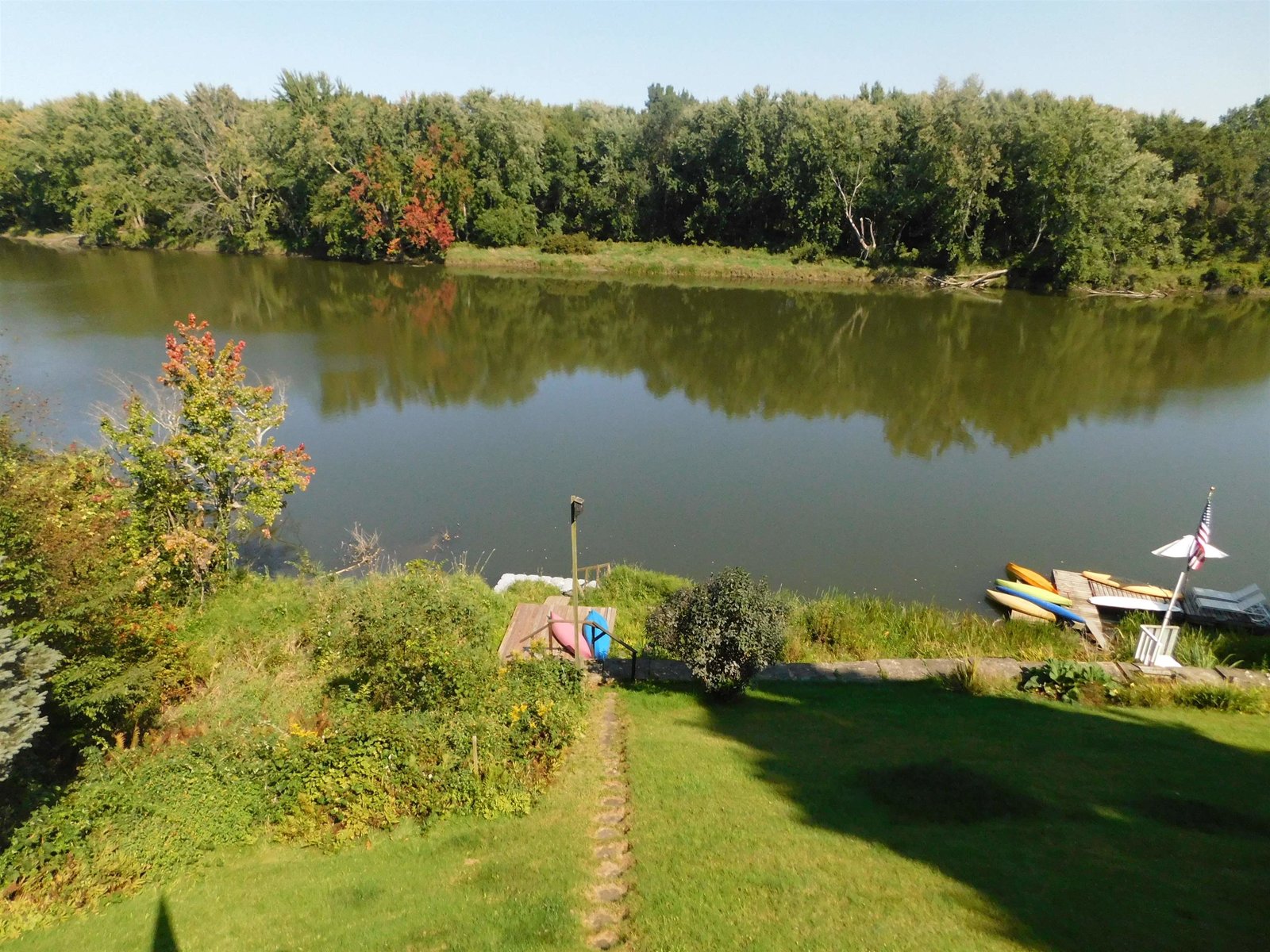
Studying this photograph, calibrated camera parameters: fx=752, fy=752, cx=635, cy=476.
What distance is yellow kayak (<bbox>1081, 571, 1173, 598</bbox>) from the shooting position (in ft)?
51.7

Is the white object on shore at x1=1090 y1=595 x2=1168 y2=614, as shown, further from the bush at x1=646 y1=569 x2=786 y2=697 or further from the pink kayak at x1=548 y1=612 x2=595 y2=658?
the pink kayak at x1=548 y1=612 x2=595 y2=658

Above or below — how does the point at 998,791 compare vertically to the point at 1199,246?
below

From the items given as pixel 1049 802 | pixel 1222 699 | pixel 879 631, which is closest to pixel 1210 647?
pixel 1222 699

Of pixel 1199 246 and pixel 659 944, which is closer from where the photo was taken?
pixel 659 944

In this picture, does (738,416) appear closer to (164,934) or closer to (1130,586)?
(1130,586)

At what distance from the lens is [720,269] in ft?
174

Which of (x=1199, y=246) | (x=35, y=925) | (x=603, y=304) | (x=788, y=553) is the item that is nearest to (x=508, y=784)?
(x=35, y=925)

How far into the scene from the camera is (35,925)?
22.5 ft

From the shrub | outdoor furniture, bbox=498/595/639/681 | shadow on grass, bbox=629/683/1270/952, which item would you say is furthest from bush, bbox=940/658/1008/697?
outdoor furniture, bbox=498/595/639/681

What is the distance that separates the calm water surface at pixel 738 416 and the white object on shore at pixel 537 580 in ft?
3.28

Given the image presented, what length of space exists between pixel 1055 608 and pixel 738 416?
44.2 feet

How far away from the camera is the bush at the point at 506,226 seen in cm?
5466

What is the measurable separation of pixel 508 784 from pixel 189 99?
223ft

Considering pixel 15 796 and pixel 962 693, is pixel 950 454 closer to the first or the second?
pixel 962 693
